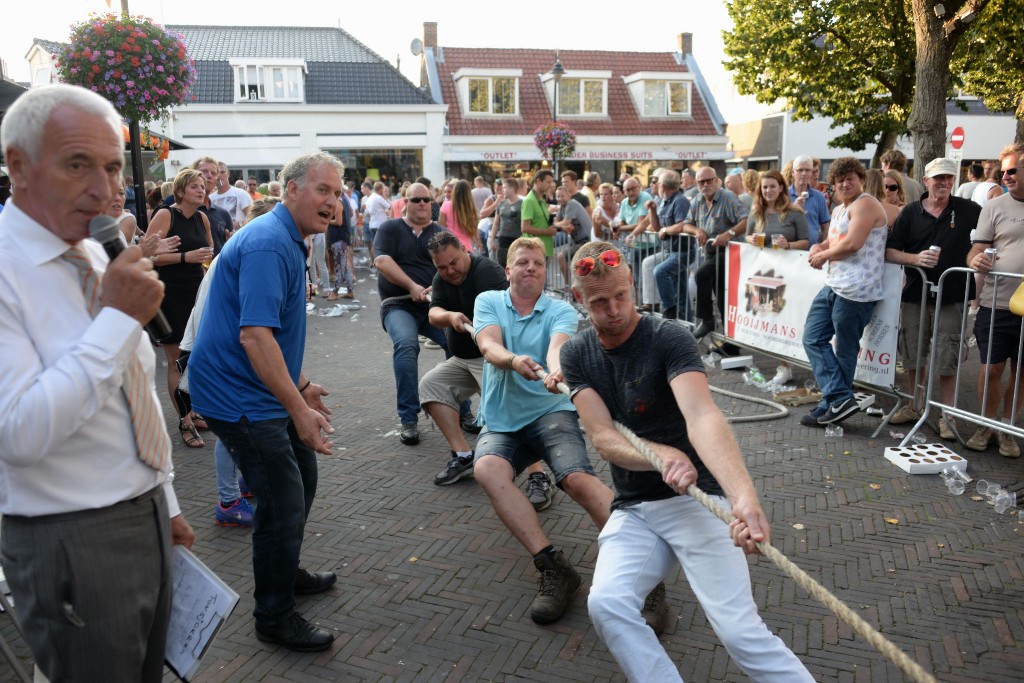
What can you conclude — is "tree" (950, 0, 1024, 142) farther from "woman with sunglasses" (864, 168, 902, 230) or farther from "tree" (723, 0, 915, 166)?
"woman with sunglasses" (864, 168, 902, 230)

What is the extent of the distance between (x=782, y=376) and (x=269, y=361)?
234 inches

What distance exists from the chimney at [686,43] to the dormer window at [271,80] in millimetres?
16824

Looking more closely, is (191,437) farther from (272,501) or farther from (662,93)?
(662,93)

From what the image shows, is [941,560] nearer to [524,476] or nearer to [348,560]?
[524,476]

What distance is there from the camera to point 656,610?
11.4 ft

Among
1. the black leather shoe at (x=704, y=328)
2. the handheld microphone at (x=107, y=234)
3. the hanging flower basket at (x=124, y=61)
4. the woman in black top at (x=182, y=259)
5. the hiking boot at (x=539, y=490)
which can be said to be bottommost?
the hiking boot at (x=539, y=490)

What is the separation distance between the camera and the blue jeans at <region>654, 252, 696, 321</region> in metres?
9.30

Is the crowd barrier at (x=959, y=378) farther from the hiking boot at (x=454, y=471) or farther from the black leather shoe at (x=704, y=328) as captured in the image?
the hiking boot at (x=454, y=471)

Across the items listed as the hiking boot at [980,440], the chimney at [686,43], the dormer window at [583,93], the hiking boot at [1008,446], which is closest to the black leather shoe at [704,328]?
the hiking boot at [980,440]

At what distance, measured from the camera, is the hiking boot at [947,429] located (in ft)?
19.4

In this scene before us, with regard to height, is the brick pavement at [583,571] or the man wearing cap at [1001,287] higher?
the man wearing cap at [1001,287]

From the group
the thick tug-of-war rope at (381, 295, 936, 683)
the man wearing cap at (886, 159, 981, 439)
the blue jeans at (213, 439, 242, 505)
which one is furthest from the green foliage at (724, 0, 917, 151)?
the thick tug-of-war rope at (381, 295, 936, 683)

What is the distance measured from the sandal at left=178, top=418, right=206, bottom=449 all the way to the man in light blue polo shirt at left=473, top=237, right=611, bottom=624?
2.92 meters

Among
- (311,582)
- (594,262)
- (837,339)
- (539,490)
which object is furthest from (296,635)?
(837,339)
